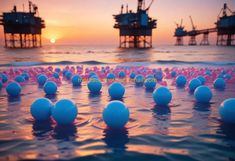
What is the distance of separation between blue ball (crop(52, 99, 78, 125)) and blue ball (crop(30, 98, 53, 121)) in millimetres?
405

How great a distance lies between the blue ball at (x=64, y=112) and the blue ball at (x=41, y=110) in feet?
1.33

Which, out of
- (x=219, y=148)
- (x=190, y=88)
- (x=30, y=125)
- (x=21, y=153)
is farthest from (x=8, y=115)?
(x=190, y=88)

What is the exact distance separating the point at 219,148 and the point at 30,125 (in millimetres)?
4764

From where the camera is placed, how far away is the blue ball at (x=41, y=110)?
6793mm

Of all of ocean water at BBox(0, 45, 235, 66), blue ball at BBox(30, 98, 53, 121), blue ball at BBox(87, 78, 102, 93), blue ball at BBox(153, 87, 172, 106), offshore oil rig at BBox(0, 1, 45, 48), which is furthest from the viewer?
offshore oil rig at BBox(0, 1, 45, 48)

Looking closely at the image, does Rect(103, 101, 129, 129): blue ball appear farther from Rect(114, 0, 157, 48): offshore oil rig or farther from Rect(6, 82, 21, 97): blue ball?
Rect(114, 0, 157, 48): offshore oil rig

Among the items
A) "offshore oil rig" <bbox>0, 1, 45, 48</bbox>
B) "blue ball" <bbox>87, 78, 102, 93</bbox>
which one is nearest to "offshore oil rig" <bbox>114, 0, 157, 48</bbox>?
"offshore oil rig" <bbox>0, 1, 45, 48</bbox>

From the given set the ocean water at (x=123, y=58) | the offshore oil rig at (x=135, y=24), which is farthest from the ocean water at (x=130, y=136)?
the offshore oil rig at (x=135, y=24)

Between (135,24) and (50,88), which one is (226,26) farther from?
(50,88)

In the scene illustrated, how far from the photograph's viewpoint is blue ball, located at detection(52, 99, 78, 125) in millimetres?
6366

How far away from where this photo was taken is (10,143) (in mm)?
5480

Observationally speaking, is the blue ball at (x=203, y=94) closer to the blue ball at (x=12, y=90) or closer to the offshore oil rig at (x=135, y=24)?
the blue ball at (x=12, y=90)

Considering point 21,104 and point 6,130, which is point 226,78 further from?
point 6,130

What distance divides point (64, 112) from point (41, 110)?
84 centimetres
